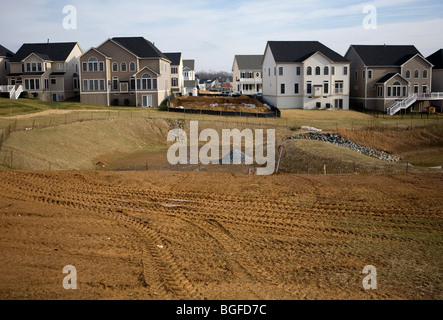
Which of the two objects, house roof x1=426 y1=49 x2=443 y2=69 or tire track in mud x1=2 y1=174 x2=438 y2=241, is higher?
house roof x1=426 y1=49 x2=443 y2=69

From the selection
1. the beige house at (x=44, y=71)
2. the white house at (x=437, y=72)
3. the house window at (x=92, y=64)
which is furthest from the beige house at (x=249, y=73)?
the house window at (x=92, y=64)

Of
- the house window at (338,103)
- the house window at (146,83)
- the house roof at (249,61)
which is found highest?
the house roof at (249,61)

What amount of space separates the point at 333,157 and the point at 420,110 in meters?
41.8

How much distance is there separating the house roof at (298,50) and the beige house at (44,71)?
3139 cm

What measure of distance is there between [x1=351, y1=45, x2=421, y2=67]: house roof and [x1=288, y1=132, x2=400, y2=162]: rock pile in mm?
28680

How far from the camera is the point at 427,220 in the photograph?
55.2ft

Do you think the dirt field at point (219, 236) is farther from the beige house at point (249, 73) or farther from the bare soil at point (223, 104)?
the beige house at point (249, 73)

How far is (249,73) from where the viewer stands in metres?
104

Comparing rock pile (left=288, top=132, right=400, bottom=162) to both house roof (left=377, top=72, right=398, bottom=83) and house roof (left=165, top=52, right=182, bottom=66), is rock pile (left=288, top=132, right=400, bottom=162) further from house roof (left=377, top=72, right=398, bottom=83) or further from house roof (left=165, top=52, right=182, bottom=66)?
house roof (left=165, top=52, right=182, bottom=66)

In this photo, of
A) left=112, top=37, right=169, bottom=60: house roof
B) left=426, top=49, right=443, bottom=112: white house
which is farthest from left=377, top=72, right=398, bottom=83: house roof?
left=112, top=37, right=169, bottom=60: house roof

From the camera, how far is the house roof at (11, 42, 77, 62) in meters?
68.8

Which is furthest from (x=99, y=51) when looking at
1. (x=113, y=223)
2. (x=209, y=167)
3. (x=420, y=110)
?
(x=113, y=223)

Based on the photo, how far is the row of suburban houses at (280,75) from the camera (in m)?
63.6
